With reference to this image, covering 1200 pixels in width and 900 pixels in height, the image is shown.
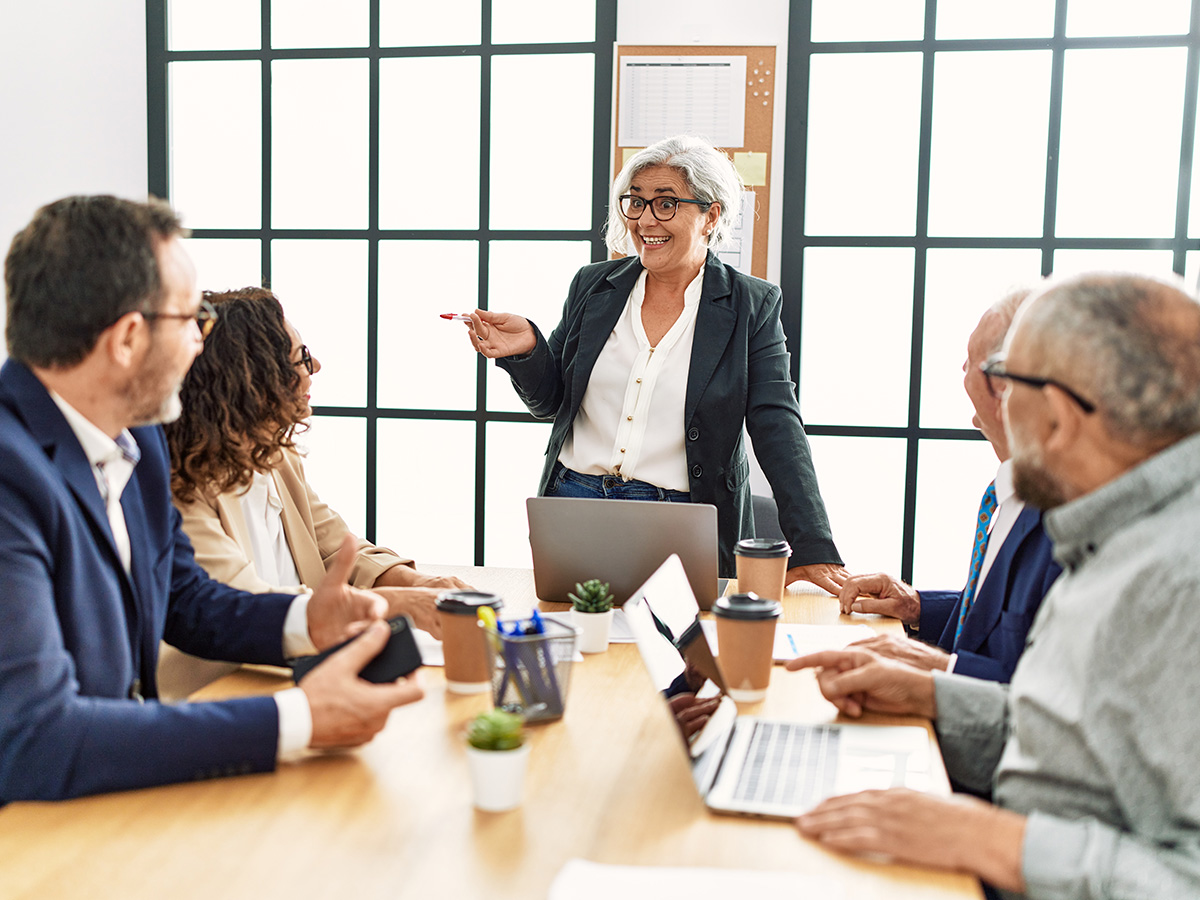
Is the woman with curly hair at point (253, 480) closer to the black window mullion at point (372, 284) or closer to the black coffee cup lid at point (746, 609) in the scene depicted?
the black coffee cup lid at point (746, 609)

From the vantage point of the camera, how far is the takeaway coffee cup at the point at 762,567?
6.06 feet

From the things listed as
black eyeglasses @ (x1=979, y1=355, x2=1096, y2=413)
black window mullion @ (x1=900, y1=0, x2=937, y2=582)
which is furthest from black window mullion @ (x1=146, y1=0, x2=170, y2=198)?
black eyeglasses @ (x1=979, y1=355, x2=1096, y2=413)

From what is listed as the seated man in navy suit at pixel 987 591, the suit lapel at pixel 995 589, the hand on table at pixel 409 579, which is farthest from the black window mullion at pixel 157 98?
the suit lapel at pixel 995 589

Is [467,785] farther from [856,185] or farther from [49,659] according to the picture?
[856,185]

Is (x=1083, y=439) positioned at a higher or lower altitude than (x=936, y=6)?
lower

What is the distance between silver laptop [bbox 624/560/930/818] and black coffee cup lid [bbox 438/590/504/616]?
213mm

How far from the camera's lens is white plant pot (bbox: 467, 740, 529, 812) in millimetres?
1042

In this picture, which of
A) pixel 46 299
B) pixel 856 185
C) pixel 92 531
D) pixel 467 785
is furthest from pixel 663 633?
pixel 856 185

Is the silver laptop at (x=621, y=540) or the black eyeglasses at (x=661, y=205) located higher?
the black eyeglasses at (x=661, y=205)

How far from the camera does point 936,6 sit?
3432 mm

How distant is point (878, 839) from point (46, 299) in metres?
1.14

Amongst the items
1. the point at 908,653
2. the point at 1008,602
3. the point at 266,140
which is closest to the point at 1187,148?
the point at 1008,602

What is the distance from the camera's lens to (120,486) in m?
1.36

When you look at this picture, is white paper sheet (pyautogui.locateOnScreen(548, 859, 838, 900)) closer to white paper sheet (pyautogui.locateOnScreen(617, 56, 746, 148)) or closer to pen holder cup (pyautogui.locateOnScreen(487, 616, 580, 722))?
pen holder cup (pyautogui.locateOnScreen(487, 616, 580, 722))
